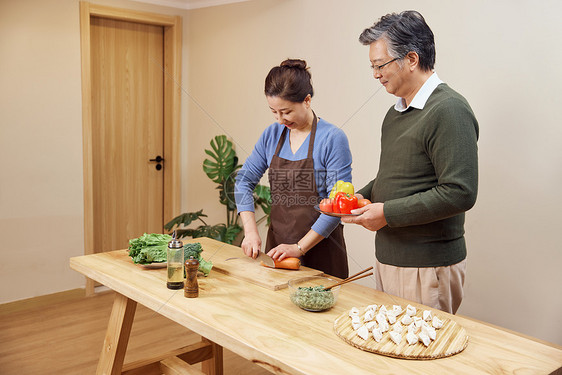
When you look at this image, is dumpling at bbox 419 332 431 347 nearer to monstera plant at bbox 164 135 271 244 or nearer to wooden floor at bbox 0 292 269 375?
wooden floor at bbox 0 292 269 375

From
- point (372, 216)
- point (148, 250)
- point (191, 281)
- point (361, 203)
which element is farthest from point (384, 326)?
point (148, 250)

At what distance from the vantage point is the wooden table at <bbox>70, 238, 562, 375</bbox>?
3.95ft

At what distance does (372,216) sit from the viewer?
163cm

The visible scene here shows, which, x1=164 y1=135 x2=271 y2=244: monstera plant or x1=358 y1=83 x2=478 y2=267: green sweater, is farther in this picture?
x1=164 y1=135 x2=271 y2=244: monstera plant

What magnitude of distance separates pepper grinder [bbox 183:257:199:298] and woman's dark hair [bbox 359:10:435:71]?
0.92 meters

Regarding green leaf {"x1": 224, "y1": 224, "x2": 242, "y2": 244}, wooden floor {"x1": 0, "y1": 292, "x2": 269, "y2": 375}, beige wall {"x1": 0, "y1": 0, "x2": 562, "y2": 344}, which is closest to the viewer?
beige wall {"x1": 0, "y1": 0, "x2": 562, "y2": 344}

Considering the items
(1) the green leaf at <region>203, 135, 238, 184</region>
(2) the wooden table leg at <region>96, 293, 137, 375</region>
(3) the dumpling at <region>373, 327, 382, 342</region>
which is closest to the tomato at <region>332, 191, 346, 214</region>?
(3) the dumpling at <region>373, 327, 382, 342</region>

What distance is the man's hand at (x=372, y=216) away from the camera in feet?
5.33

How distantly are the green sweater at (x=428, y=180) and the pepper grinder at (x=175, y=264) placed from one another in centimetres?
68

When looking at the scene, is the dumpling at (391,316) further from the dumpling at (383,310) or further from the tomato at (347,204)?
the tomato at (347,204)

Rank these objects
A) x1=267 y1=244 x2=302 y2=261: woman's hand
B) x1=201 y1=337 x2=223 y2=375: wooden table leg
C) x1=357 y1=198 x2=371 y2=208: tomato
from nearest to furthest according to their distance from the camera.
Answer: x1=357 y1=198 x2=371 y2=208: tomato
x1=267 y1=244 x2=302 y2=261: woman's hand
x1=201 y1=337 x2=223 y2=375: wooden table leg

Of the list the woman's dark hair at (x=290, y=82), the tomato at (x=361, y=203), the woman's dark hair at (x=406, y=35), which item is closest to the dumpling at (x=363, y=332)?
the tomato at (x=361, y=203)

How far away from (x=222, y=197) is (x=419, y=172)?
8.88 ft

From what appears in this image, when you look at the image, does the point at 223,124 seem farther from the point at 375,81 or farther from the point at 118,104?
the point at 375,81
